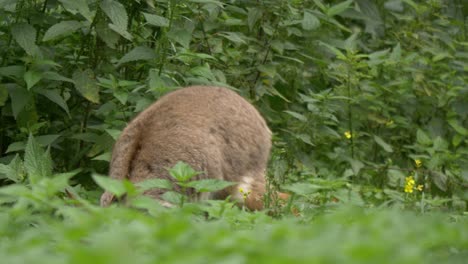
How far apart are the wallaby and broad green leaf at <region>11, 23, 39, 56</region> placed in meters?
1.00

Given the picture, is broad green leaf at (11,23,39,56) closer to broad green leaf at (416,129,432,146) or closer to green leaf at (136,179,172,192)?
green leaf at (136,179,172,192)

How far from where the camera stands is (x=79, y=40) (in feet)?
24.9

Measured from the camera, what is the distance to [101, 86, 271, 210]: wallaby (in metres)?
5.55

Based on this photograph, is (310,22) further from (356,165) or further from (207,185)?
(207,185)

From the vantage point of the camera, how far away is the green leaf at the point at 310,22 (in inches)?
307

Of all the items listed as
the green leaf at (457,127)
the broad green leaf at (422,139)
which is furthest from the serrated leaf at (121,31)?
the green leaf at (457,127)

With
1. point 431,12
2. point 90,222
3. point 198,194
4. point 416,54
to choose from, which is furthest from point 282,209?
point 431,12

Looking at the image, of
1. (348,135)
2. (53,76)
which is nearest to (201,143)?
(53,76)

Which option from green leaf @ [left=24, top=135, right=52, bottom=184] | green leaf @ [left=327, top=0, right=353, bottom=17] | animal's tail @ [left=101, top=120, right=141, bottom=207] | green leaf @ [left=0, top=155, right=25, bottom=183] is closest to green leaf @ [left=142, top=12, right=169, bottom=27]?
animal's tail @ [left=101, top=120, right=141, bottom=207]

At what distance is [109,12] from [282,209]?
195cm

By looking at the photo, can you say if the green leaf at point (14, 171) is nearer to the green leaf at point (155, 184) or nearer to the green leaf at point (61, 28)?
the green leaf at point (61, 28)

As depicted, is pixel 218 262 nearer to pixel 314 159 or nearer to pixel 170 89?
pixel 170 89

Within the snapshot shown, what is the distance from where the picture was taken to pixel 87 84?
23.1 feet

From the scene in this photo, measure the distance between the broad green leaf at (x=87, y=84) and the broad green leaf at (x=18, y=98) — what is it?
369 millimetres
